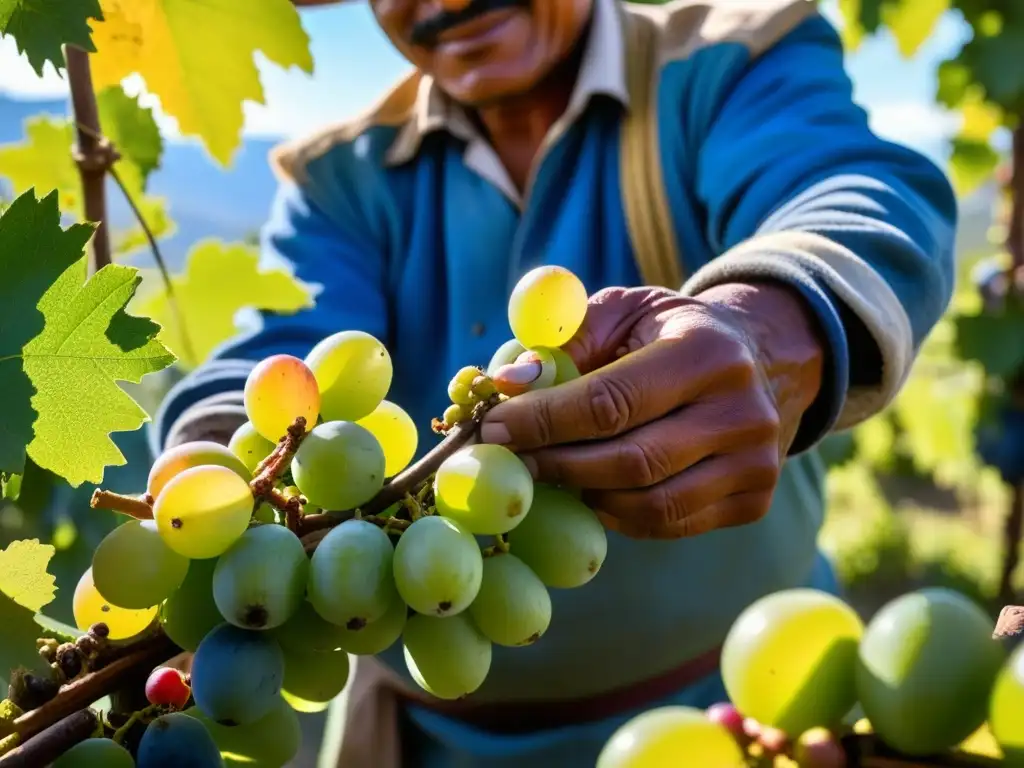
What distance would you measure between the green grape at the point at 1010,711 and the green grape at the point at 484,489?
19cm

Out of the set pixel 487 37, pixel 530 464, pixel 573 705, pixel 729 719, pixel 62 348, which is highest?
pixel 487 37

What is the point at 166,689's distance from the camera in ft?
1.24

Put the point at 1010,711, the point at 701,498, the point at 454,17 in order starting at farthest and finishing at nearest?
1. the point at 454,17
2. the point at 701,498
3. the point at 1010,711

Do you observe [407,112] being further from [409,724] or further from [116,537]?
[116,537]

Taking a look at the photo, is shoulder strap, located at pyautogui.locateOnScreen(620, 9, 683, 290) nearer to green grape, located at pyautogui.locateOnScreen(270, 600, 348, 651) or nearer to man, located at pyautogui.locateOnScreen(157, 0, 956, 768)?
man, located at pyautogui.locateOnScreen(157, 0, 956, 768)

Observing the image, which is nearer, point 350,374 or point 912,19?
point 350,374

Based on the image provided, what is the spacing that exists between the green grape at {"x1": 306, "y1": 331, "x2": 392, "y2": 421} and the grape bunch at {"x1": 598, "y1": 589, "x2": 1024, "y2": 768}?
20cm

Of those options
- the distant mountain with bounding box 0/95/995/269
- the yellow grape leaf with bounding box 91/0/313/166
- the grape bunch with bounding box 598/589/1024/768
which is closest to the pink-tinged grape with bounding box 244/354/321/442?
the grape bunch with bounding box 598/589/1024/768

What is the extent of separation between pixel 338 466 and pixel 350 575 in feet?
0.16

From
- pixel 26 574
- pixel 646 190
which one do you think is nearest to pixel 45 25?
pixel 26 574

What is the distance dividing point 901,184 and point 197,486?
0.64 m

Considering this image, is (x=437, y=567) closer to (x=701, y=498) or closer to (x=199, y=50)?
(x=701, y=498)

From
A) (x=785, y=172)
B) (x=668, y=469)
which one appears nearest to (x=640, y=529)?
(x=668, y=469)

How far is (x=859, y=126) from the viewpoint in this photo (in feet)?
2.65
